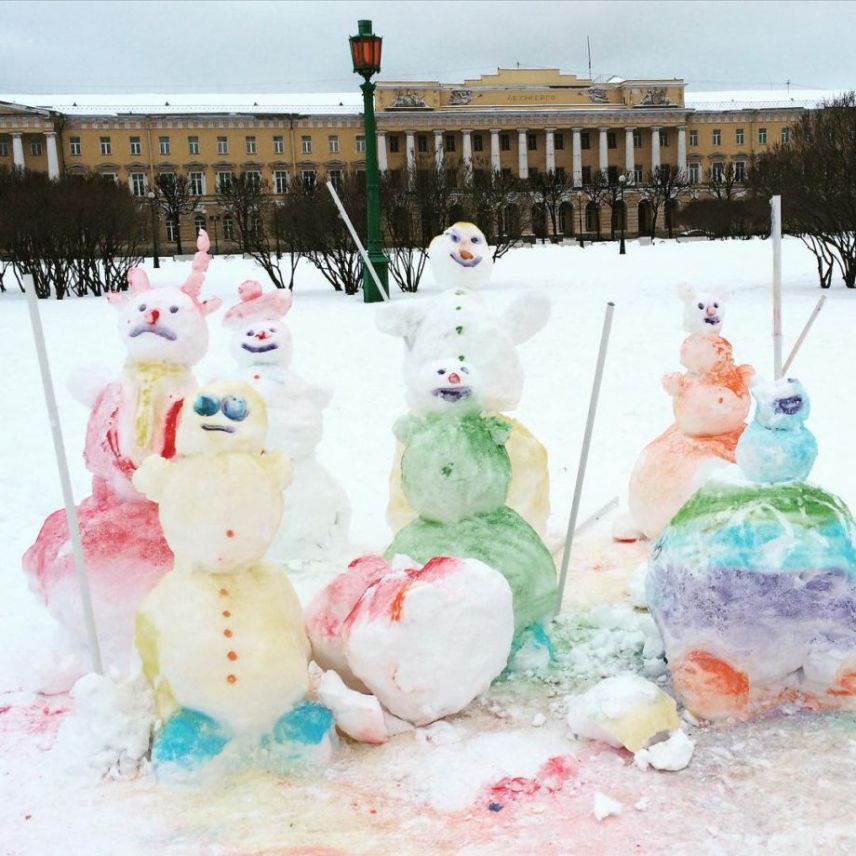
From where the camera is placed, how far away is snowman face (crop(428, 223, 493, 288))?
4.96 metres

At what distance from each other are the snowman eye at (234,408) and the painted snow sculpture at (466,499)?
954 mm

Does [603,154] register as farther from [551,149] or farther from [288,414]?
[288,414]

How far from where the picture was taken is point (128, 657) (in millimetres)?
3951

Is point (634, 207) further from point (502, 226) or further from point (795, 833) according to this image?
point (795, 833)

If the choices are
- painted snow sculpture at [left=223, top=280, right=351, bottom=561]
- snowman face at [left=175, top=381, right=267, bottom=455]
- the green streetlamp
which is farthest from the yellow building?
snowman face at [left=175, top=381, right=267, bottom=455]

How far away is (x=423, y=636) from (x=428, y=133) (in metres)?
53.2

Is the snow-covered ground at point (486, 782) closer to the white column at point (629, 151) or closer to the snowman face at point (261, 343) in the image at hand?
the snowman face at point (261, 343)

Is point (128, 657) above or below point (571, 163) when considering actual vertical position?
below

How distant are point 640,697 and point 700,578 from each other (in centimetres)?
43

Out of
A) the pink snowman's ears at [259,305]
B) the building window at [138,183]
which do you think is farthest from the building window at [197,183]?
the pink snowman's ears at [259,305]

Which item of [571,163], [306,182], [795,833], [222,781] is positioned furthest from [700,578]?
[571,163]

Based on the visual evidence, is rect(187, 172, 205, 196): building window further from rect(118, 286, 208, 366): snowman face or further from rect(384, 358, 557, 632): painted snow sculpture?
rect(384, 358, 557, 632): painted snow sculpture

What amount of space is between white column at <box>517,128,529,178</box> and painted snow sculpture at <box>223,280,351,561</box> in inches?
2031

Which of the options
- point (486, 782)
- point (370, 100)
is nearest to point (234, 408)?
point (486, 782)
